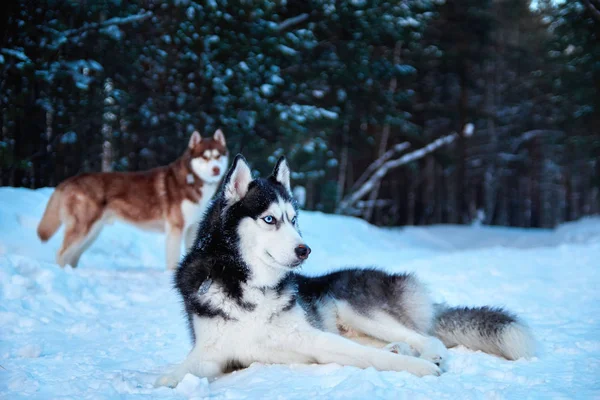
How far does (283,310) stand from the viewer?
2910 millimetres

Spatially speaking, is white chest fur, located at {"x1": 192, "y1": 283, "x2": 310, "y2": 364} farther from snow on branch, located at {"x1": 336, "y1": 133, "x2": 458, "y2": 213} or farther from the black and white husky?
snow on branch, located at {"x1": 336, "y1": 133, "x2": 458, "y2": 213}

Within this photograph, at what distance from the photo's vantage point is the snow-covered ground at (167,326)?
251 cm

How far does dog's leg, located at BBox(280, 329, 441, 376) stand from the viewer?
266 centimetres

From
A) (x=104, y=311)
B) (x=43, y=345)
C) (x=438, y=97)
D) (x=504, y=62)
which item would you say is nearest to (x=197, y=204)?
(x=104, y=311)

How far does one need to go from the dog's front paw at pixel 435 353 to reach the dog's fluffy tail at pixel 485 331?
302mm

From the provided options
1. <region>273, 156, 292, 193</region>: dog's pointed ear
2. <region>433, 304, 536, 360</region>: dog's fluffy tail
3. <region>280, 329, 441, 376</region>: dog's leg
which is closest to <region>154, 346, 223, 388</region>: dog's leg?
<region>280, 329, 441, 376</region>: dog's leg

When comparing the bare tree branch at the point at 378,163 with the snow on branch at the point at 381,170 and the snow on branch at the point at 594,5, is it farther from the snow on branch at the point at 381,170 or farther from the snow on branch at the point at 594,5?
the snow on branch at the point at 594,5

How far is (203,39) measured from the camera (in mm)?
11070

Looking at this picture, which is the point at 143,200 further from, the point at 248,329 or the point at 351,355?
the point at 351,355

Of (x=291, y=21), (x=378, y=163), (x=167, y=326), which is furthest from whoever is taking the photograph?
(x=378, y=163)

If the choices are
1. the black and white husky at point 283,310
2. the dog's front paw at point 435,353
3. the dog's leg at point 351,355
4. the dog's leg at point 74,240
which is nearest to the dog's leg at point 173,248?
the dog's leg at point 74,240

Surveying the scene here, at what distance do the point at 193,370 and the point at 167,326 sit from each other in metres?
1.76

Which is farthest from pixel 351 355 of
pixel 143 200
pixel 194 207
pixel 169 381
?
pixel 143 200

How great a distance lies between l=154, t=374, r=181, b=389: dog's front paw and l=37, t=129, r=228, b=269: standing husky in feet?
14.1
